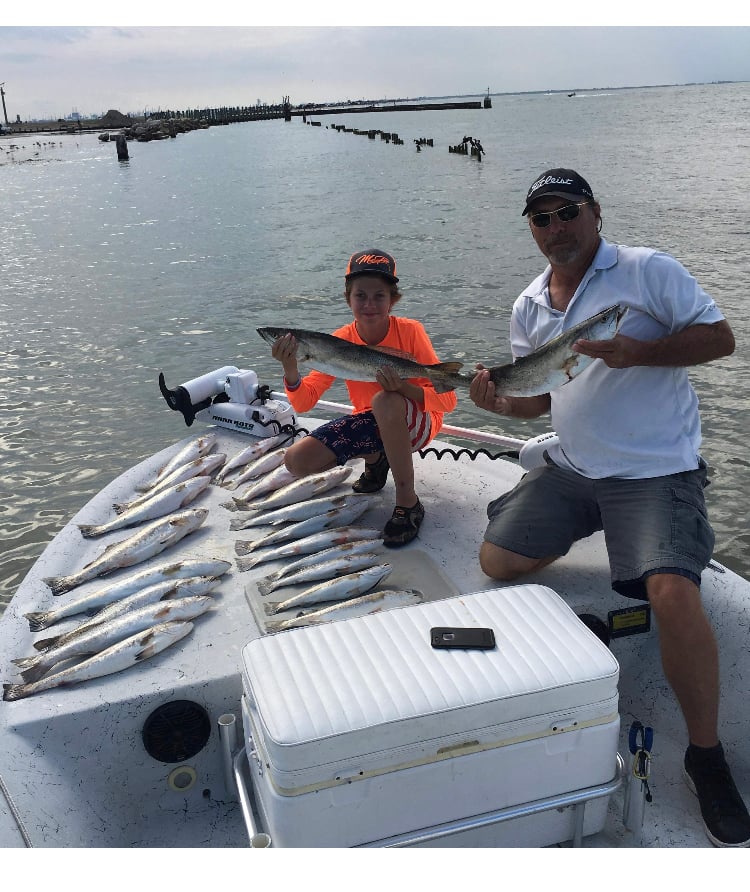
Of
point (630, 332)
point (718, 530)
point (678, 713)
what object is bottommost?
point (718, 530)

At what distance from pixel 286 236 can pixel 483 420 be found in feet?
62.3

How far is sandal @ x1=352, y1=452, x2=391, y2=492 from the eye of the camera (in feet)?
17.1

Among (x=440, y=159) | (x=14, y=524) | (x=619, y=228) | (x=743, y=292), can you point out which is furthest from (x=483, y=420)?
(x=440, y=159)

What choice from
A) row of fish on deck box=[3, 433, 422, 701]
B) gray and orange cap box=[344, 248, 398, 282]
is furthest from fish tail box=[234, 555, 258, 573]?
gray and orange cap box=[344, 248, 398, 282]

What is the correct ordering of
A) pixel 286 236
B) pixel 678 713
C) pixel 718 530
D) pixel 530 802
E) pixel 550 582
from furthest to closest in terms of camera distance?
1. pixel 286 236
2. pixel 718 530
3. pixel 550 582
4. pixel 678 713
5. pixel 530 802

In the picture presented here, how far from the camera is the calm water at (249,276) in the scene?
32.7 feet

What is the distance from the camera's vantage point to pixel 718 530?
755 cm

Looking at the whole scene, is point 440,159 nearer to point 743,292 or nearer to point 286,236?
point 286,236

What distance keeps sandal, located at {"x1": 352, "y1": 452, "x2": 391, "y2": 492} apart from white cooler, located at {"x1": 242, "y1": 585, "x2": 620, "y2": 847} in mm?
2422

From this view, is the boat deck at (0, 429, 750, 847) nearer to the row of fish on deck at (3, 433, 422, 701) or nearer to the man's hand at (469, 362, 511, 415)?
the row of fish on deck at (3, 433, 422, 701)

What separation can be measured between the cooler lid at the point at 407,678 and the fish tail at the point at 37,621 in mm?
1601

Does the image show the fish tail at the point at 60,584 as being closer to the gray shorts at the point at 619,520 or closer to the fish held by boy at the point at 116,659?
the fish held by boy at the point at 116,659

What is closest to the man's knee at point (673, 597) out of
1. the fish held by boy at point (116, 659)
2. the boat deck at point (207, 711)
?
the boat deck at point (207, 711)

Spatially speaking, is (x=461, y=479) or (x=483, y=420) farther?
(x=483, y=420)
